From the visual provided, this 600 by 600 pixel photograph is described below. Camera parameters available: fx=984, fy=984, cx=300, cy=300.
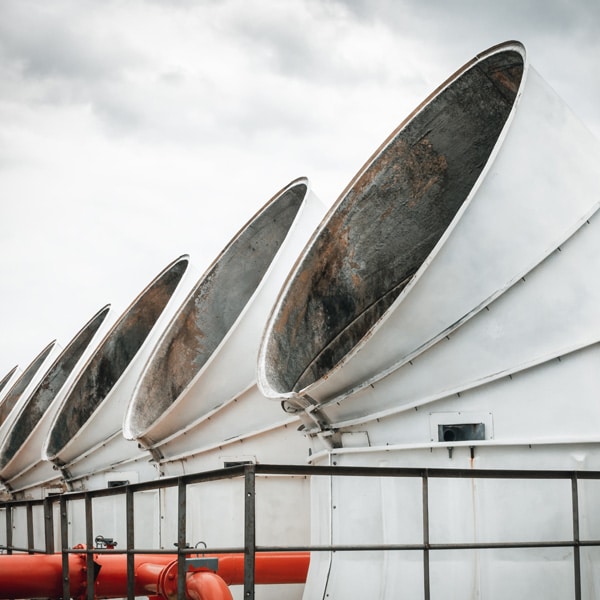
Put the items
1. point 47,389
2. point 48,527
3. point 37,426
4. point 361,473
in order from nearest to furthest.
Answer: point 361,473
point 48,527
point 37,426
point 47,389

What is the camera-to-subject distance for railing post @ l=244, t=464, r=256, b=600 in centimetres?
530

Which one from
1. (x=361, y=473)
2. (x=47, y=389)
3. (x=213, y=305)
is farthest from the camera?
(x=47, y=389)

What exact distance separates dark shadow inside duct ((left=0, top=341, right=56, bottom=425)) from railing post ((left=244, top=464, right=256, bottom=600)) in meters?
14.9

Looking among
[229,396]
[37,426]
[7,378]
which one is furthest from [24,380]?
[229,396]

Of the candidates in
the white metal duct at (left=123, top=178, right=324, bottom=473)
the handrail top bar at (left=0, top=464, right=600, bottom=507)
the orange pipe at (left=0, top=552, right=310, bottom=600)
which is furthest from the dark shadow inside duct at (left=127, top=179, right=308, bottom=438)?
the handrail top bar at (left=0, top=464, right=600, bottom=507)

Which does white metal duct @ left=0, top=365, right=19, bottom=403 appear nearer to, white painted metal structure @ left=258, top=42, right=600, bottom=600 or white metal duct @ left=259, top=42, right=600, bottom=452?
white metal duct @ left=259, top=42, right=600, bottom=452

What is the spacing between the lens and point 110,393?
43.5 feet

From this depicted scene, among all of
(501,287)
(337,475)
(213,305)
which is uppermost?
(213,305)

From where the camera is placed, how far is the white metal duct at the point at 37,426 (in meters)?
15.7

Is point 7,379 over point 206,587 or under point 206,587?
over

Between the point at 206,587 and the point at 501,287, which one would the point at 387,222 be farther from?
the point at 206,587

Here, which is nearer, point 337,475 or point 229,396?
point 337,475

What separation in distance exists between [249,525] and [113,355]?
10.0 m

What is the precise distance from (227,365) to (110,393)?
10.7 feet
